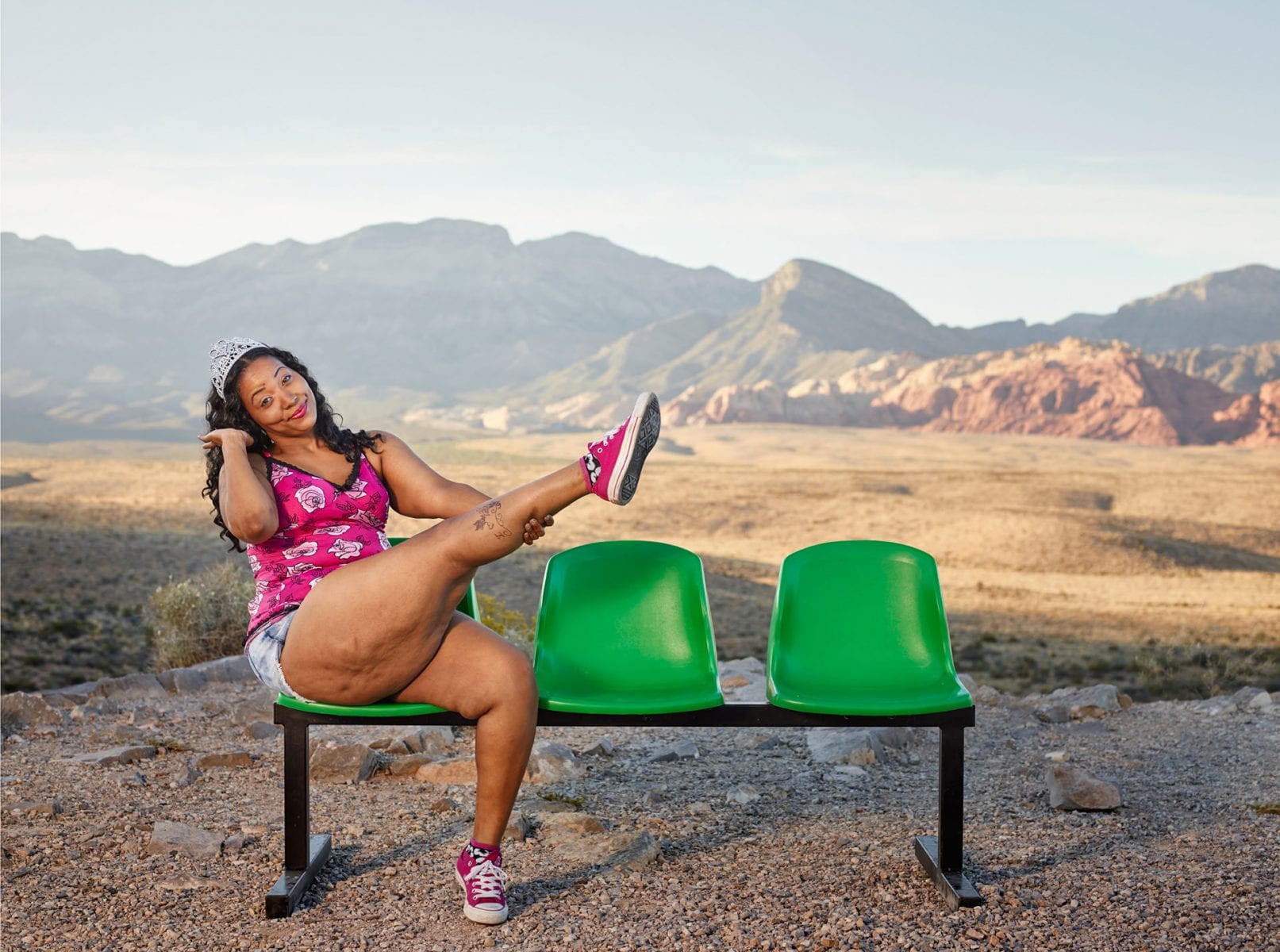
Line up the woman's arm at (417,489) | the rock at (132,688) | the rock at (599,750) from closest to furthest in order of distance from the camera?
the woman's arm at (417,489) → the rock at (599,750) → the rock at (132,688)

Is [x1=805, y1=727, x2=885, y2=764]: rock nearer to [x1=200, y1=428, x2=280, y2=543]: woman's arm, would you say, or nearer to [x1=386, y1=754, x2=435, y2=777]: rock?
[x1=386, y1=754, x2=435, y2=777]: rock

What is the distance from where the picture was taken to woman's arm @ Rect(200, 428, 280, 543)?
3383 mm

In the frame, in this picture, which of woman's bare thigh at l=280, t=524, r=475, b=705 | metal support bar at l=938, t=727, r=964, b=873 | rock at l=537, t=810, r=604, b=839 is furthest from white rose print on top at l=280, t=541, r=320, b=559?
metal support bar at l=938, t=727, r=964, b=873

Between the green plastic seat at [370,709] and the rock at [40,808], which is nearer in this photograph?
the green plastic seat at [370,709]

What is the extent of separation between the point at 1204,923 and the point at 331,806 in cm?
308

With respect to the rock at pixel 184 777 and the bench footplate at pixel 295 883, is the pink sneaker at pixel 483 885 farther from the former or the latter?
the rock at pixel 184 777

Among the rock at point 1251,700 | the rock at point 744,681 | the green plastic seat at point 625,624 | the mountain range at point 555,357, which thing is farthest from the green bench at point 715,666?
the mountain range at point 555,357

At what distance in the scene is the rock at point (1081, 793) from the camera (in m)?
4.58

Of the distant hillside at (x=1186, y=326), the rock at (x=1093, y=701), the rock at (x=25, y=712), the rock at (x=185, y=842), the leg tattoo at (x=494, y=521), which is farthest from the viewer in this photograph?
the distant hillside at (x=1186, y=326)

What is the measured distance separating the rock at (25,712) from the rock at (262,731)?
1063 millimetres

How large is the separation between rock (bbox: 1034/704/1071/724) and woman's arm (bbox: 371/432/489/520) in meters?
3.99

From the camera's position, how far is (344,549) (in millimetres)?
3598

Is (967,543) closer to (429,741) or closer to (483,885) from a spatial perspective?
(429,741)

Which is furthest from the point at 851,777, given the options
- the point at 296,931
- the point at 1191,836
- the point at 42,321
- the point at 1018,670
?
the point at 42,321
